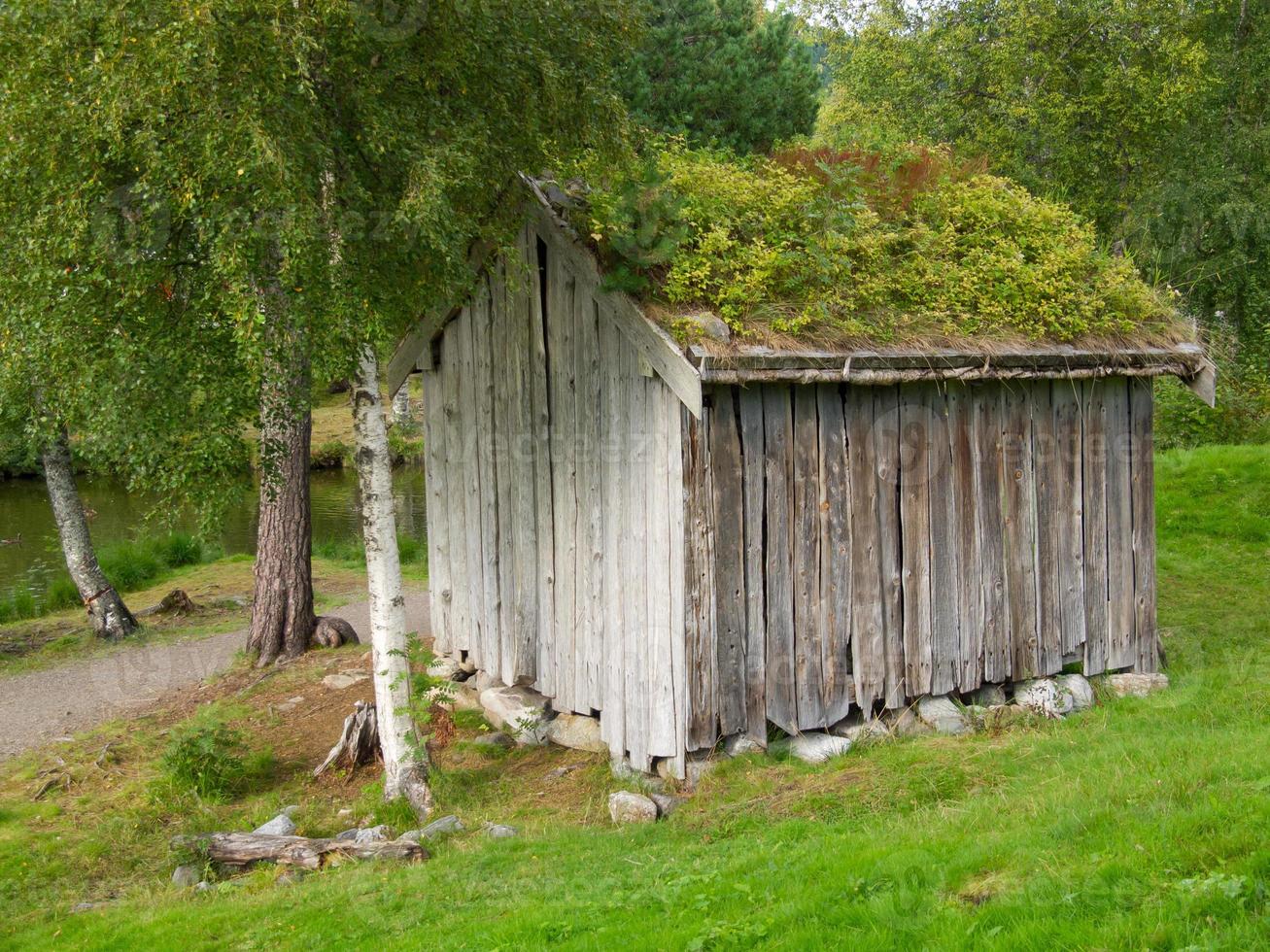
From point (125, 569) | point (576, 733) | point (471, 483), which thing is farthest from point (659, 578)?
point (125, 569)

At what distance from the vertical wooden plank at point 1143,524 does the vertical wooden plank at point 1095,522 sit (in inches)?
14.1

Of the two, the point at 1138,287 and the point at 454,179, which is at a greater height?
Result: the point at 454,179

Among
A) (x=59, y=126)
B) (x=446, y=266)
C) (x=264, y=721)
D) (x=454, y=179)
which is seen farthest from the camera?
(x=264, y=721)

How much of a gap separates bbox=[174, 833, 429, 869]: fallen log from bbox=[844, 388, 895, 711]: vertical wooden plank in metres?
3.50

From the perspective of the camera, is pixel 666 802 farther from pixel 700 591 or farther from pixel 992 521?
pixel 992 521

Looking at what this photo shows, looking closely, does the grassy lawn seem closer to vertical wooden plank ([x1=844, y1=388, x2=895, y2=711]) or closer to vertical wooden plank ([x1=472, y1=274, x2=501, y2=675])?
vertical wooden plank ([x1=844, y1=388, x2=895, y2=711])

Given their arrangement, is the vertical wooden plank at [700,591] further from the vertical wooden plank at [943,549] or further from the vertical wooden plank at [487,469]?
the vertical wooden plank at [487,469]

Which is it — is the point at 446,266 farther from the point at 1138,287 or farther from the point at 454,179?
the point at 1138,287

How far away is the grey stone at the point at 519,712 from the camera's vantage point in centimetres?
934

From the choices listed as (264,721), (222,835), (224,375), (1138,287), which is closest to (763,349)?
(224,375)

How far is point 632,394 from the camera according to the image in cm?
809

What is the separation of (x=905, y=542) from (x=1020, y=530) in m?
1.25

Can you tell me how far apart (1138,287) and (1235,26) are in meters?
17.2

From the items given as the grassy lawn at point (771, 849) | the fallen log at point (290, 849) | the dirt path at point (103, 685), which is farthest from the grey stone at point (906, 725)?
the dirt path at point (103, 685)
